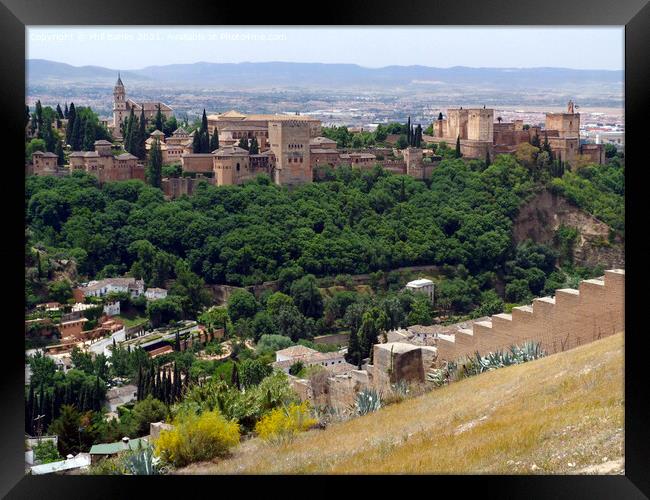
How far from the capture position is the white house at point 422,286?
18.6 metres

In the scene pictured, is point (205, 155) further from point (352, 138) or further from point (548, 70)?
point (548, 70)

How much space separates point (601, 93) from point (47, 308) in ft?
54.4

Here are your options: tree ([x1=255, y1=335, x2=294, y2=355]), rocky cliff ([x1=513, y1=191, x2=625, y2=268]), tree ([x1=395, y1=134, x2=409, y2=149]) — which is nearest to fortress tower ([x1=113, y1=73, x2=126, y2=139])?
tree ([x1=395, y1=134, x2=409, y2=149])

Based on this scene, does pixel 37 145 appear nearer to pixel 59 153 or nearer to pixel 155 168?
pixel 59 153

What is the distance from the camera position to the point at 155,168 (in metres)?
A: 20.5

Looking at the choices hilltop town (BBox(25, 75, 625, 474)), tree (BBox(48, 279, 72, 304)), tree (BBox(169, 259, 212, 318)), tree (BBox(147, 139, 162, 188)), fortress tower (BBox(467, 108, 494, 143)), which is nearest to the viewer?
hilltop town (BBox(25, 75, 625, 474))

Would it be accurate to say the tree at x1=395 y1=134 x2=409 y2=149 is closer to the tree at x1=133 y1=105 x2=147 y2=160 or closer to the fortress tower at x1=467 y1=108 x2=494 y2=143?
the fortress tower at x1=467 y1=108 x2=494 y2=143

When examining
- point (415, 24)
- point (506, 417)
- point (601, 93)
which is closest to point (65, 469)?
point (506, 417)

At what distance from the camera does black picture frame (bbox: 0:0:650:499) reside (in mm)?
3131

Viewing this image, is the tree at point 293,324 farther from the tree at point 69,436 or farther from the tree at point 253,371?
the tree at point 69,436

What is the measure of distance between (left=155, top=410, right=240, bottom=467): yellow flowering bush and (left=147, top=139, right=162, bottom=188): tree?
656 inches

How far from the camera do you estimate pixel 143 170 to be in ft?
68.4

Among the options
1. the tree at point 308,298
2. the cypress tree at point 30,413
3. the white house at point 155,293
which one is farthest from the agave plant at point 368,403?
the white house at point 155,293

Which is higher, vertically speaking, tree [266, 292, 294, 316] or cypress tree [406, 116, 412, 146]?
cypress tree [406, 116, 412, 146]
